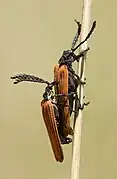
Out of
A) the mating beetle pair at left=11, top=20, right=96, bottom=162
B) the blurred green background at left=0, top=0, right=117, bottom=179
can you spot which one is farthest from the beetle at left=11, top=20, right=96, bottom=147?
the blurred green background at left=0, top=0, right=117, bottom=179

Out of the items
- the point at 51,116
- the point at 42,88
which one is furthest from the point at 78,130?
the point at 42,88

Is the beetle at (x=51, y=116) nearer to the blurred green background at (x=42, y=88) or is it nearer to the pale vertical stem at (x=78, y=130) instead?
the pale vertical stem at (x=78, y=130)

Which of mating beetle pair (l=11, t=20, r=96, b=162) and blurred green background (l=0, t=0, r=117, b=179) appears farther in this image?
blurred green background (l=0, t=0, r=117, b=179)

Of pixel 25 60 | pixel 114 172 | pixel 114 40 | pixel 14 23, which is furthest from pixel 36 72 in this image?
pixel 114 172

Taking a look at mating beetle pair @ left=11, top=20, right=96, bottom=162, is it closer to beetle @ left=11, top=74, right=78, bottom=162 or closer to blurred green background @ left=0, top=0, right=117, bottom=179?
beetle @ left=11, top=74, right=78, bottom=162

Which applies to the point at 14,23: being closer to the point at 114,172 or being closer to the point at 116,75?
the point at 116,75

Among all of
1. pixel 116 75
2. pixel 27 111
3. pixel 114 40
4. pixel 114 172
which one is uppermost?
pixel 114 40
